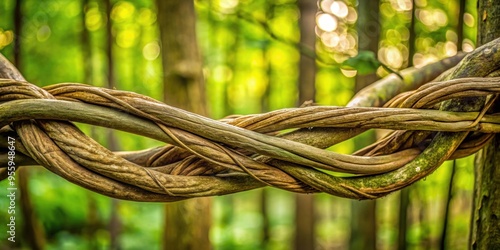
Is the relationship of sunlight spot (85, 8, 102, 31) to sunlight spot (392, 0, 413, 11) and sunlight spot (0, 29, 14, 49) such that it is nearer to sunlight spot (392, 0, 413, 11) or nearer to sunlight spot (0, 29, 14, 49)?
sunlight spot (0, 29, 14, 49)

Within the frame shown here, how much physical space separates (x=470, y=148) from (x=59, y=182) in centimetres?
694

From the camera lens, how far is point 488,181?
736mm

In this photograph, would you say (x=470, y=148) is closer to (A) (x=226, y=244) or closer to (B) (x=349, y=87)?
(B) (x=349, y=87)

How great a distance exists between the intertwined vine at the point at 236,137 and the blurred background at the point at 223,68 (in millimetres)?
386

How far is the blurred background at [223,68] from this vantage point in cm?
195

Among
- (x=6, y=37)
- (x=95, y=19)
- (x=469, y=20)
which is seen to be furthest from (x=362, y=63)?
(x=95, y=19)

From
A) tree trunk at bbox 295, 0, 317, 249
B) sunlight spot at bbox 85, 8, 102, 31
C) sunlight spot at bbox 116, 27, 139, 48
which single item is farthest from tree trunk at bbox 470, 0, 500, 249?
sunlight spot at bbox 116, 27, 139, 48

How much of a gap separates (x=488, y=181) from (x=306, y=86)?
383cm

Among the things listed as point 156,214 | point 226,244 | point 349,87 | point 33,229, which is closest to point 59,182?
point 156,214

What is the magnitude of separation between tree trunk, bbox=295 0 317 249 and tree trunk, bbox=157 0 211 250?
2.57m

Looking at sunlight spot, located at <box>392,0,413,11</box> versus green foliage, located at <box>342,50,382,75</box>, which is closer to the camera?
green foliage, located at <box>342,50,382,75</box>

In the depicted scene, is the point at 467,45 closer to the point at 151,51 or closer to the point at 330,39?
the point at 330,39

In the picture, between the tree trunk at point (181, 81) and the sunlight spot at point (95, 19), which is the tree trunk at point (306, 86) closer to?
the sunlight spot at point (95, 19)

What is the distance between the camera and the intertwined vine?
59 cm
